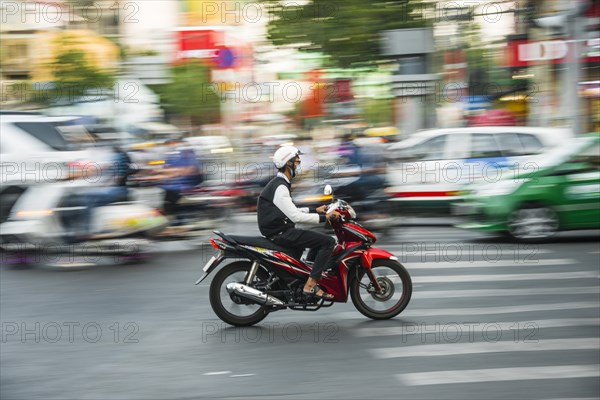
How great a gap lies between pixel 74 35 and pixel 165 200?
2533 centimetres

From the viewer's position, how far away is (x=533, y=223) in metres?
14.9

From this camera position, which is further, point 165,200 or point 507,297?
point 165,200

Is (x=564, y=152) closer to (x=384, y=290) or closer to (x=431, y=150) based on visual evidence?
(x=431, y=150)

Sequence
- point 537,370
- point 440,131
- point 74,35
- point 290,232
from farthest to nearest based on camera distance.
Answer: point 74,35 < point 440,131 < point 290,232 < point 537,370

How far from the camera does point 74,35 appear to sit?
39062mm

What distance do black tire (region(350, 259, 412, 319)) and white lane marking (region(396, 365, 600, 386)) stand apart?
2.01 meters

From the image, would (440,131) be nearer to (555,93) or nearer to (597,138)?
(597,138)

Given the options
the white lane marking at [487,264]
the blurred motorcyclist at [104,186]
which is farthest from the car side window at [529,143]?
the blurred motorcyclist at [104,186]

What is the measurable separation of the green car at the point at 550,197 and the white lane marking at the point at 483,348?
6462 millimetres

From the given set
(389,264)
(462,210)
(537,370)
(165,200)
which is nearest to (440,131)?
(462,210)

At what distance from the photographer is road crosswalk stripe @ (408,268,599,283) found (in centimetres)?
1180

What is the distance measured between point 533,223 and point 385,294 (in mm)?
6057

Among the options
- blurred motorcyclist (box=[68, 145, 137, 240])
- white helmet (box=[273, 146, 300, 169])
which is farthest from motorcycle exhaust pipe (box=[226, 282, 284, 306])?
blurred motorcyclist (box=[68, 145, 137, 240])

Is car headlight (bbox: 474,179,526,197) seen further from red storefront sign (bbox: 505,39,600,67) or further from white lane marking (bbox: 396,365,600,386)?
red storefront sign (bbox: 505,39,600,67)
